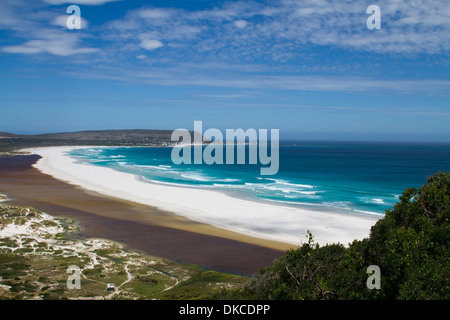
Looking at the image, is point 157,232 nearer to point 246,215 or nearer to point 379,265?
point 246,215

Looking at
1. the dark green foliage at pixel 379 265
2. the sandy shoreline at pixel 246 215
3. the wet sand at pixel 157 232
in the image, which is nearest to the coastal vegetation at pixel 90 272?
the wet sand at pixel 157 232

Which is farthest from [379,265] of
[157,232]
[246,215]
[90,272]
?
[246,215]

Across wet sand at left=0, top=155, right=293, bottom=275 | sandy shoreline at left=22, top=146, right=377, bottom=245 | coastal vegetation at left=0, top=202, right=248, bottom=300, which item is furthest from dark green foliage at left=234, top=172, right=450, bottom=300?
sandy shoreline at left=22, top=146, right=377, bottom=245

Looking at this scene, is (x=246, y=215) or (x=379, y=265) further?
(x=246, y=215)

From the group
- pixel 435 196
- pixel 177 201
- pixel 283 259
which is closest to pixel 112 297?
pixel 283 259

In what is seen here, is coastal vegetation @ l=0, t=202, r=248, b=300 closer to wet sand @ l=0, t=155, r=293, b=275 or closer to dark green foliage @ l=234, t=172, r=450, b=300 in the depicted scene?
wet sand @ l=0, t=155, r=293, b=275
